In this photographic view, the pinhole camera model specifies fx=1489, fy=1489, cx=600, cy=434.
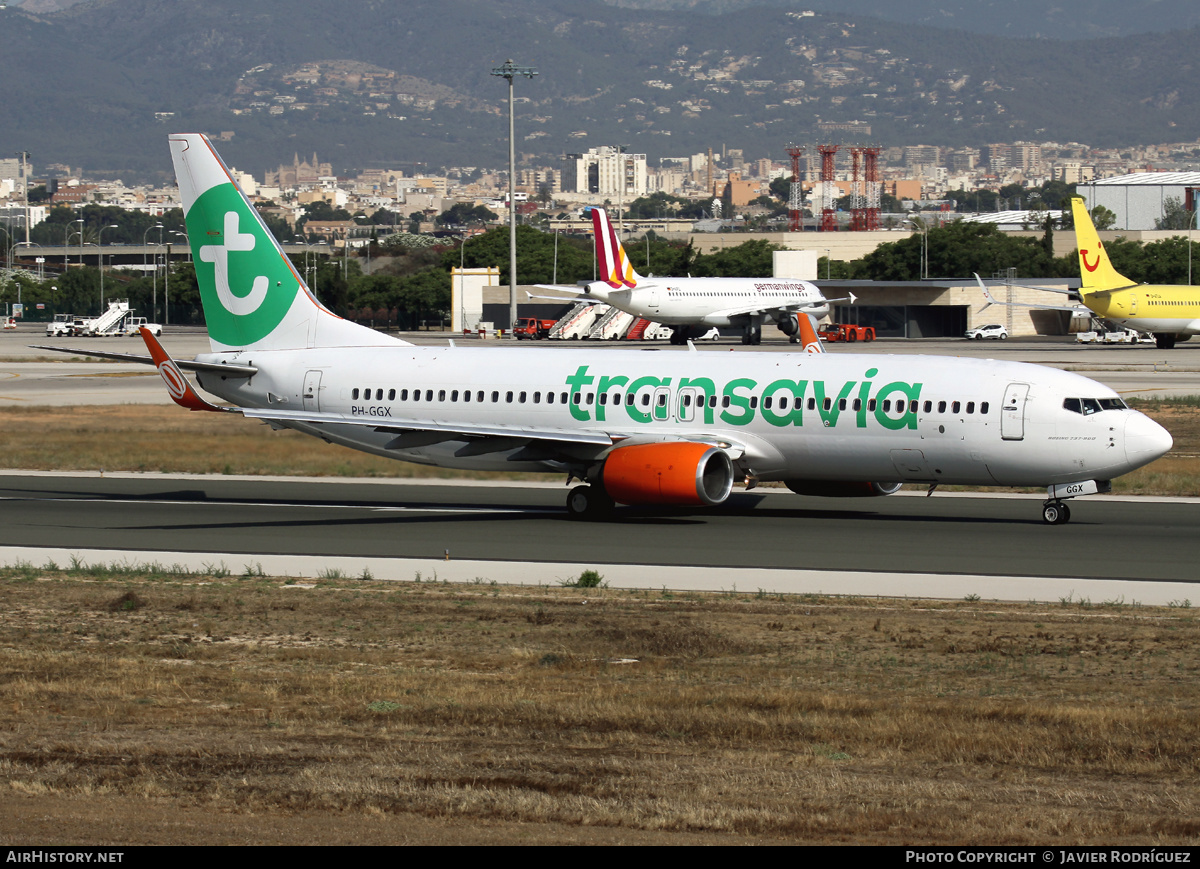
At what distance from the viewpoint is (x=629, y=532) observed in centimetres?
3036

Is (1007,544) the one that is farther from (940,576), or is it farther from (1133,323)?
(1133,323)

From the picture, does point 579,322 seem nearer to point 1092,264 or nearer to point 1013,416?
point 1092,264

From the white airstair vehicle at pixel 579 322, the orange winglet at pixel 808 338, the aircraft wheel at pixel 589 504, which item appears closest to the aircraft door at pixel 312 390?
the aircraft wheel at pixel 589 504

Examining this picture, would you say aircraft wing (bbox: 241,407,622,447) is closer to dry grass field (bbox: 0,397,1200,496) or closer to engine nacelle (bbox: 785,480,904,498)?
engine nacelle (bbox: 785,480,904,498)

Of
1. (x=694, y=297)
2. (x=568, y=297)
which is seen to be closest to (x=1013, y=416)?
(x=694, y=297)

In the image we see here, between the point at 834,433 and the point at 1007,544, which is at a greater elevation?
the point at 834,433

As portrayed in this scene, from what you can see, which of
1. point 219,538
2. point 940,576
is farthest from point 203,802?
point 219,538

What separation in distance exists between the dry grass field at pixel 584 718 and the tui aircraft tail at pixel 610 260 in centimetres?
7948

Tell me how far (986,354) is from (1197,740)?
79476 millimetres

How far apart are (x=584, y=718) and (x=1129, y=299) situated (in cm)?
9101

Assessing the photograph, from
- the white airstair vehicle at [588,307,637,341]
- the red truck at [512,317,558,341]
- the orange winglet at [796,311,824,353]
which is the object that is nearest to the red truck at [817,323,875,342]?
the white airstair vehicle at [588,307,637,341]

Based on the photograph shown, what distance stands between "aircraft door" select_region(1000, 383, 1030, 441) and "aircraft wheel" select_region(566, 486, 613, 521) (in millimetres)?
8353

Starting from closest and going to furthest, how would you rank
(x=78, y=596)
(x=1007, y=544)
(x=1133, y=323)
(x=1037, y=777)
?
(x=1037, y=777) < (x=78, y=596) < (x=1007, y=544) < (x=1133, y=323)

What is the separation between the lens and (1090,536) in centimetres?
2903
